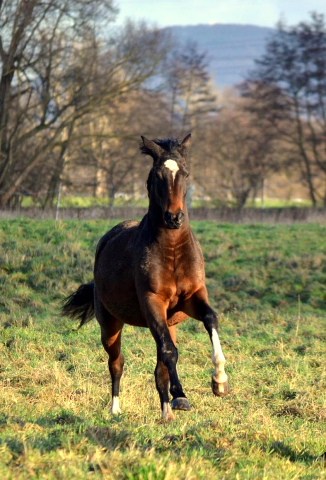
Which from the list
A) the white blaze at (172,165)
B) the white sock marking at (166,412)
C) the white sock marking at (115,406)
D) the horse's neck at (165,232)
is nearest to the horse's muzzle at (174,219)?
the horse's neck at (165,232)

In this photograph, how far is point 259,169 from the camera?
121 feet

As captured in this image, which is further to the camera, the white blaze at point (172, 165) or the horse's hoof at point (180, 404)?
the white blaze at point (172, 165)

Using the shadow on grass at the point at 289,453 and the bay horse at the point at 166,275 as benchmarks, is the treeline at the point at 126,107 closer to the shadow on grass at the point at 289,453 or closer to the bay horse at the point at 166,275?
the bay horse at the point at 166,275

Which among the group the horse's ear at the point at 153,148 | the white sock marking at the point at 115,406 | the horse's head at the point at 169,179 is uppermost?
the horse's ear at the point at 153,148

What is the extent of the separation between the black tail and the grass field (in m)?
0.57

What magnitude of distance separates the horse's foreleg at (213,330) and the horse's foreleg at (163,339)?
0.93 ft

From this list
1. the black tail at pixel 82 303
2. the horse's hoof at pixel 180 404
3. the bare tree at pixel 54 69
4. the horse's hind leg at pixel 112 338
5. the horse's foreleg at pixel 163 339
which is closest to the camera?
the horse's hoof at pixel 180 404

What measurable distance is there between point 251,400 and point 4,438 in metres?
3.58

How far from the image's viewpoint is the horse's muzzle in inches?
230

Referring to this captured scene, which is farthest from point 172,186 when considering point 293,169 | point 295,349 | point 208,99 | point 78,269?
point 208,99

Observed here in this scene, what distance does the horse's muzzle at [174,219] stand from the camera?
5848mm

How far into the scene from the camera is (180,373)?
28.0ft

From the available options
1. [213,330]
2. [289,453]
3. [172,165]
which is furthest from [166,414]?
[172,165]

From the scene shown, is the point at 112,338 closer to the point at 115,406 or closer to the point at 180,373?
the point at 115,406
